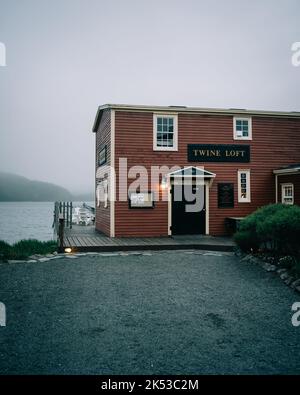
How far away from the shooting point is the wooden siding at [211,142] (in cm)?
1470

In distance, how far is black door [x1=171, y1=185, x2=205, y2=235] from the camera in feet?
49.5

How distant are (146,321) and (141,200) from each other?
9.59 meters

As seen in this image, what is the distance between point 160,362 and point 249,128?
552 inches

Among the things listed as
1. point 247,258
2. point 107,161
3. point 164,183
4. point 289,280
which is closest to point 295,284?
point 289,280

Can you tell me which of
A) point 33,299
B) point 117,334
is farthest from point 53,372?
point 33,299

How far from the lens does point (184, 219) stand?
1518 centimetres

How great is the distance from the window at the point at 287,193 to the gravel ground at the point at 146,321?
8.20m

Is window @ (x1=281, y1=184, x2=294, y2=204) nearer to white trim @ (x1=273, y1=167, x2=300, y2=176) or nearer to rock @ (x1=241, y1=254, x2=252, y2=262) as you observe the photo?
white trim @ (x1=273, y1=167, x2=300, y2=176)

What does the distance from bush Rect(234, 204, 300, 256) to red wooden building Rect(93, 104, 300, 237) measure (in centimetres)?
494

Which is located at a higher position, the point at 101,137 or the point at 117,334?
the point at 101,137

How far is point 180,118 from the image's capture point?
15.3 meters

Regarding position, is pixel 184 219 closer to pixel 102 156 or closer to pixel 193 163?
pixel 193 163
